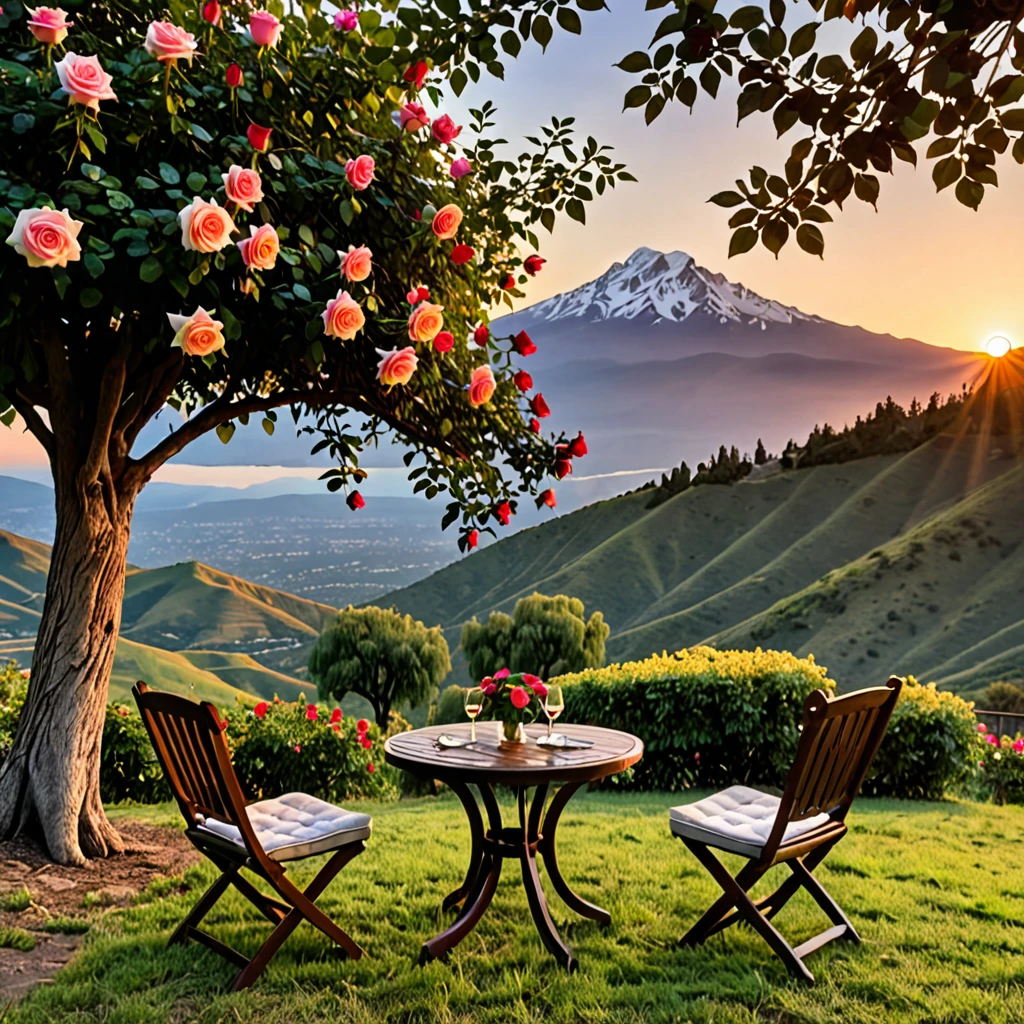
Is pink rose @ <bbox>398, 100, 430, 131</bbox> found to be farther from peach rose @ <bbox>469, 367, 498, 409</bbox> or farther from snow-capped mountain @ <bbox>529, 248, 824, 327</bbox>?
snow-capped mountain @ <bbox>529, 248, 824, 327</bbox>

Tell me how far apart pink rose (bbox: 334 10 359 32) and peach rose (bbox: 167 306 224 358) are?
5.43 feet

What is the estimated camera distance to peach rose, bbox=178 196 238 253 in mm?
2844

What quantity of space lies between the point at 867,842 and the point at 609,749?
273 centimetres

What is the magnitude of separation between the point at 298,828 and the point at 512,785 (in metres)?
0.83

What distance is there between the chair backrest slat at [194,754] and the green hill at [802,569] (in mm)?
40651

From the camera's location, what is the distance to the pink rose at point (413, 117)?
3953 mm

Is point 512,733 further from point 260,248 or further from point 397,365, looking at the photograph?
point 260,248

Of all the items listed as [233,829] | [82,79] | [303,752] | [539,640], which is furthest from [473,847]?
[539,640]

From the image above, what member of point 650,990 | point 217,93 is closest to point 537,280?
point 217,93

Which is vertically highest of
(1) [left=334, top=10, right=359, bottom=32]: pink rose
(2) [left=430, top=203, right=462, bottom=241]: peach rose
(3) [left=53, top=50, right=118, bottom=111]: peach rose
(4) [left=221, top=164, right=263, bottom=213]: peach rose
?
(1) [left=334, top=10, right=359, bottom=32]: pink rose

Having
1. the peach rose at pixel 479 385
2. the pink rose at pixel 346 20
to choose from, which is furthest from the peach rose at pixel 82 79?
the peach rose at pixel 479 385

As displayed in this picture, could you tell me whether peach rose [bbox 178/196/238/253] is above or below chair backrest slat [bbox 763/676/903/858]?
above

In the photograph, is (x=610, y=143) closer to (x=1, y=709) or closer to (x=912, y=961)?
(x=912, y=961)

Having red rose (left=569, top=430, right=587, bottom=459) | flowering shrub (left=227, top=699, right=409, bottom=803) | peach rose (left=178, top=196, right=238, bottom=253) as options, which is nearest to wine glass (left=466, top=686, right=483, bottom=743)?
red rose (left=569, top=430, right=587, bottom=459)
